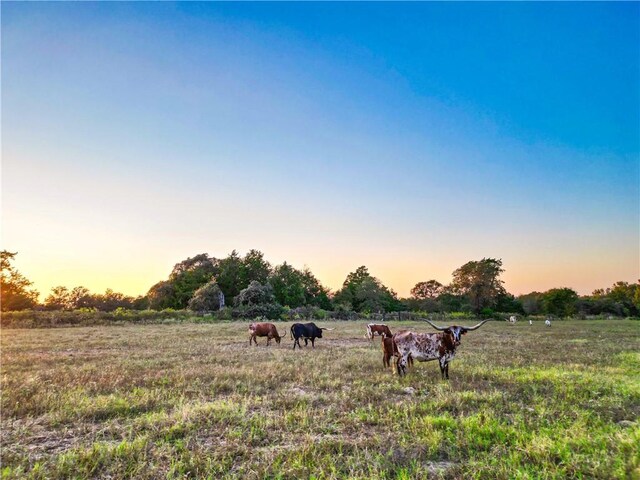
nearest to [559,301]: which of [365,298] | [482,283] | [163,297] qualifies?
[482,283]

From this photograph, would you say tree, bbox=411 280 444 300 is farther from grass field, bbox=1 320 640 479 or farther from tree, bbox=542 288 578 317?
grass field, bbox=1 320 640 479

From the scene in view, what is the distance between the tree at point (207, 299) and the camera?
60625 millimetres

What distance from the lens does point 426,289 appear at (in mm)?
113438

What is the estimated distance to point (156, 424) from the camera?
6.14 metres

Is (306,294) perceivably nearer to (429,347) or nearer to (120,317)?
(120,317)

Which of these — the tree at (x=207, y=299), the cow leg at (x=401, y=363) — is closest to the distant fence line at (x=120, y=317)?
the tree at (x=207, y=299)

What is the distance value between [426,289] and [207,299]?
75012 millimetres

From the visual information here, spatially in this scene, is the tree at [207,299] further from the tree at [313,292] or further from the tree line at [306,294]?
the tree at [313,292]

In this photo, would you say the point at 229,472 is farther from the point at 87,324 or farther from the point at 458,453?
the point at 87,324

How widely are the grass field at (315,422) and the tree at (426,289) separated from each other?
104223 millimetres

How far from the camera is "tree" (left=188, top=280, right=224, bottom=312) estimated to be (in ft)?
199

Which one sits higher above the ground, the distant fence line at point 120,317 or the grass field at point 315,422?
the grass field at point 315,422

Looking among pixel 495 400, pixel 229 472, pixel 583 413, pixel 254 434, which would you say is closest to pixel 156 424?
pixel 254 434

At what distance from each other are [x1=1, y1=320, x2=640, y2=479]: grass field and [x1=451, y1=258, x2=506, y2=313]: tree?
71.9m
